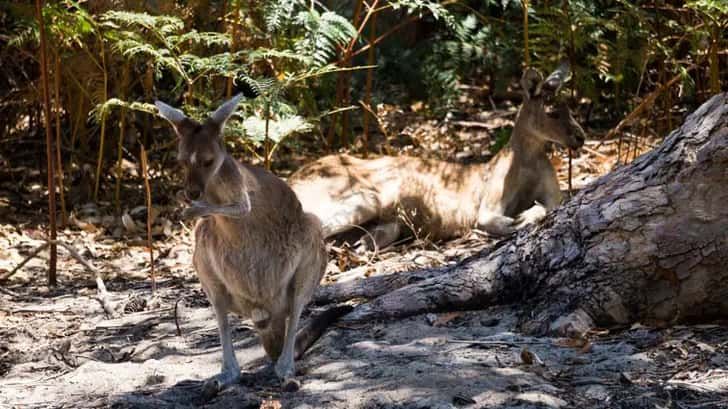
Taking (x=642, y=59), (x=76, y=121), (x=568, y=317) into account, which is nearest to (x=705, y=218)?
(x=568, y=317)

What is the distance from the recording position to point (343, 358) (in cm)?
530

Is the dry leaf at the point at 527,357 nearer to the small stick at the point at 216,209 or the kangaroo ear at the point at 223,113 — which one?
the small stick at the point at 216,209

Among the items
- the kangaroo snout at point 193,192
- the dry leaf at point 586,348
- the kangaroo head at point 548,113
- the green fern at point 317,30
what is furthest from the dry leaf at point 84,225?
the dry leaf at point 586,348

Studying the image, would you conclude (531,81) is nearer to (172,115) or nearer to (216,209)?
(172,115)

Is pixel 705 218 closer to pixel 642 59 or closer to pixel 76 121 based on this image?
pixel 642 59

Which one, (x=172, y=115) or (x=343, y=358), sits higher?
(x=172, y=115)

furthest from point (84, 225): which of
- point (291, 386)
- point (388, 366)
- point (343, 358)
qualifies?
point (388, 366)

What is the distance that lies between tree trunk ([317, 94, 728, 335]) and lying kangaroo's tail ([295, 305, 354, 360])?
101 cm

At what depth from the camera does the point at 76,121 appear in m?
9.95

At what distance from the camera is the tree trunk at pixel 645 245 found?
5.18m

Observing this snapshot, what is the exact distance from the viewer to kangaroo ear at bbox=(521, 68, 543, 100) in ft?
31.4

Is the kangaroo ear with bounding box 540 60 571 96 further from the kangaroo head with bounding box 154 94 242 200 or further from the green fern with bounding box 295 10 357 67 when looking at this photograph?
the kangaroo head with bounding box 154 94 242 200

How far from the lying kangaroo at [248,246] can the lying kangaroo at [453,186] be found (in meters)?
3.62

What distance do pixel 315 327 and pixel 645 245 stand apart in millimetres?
1830
